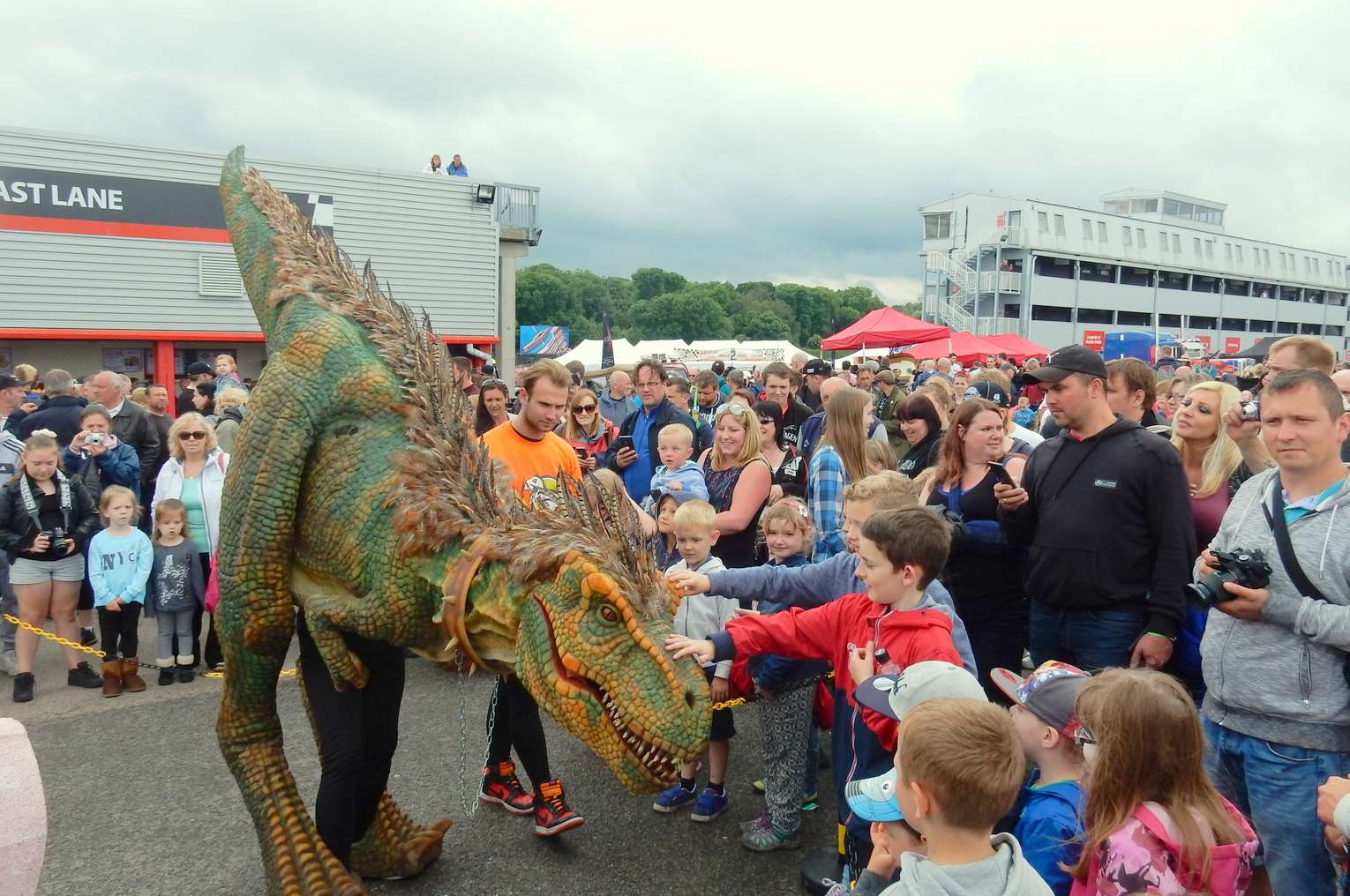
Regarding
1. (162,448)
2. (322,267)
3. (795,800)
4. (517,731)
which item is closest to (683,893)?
(795,800)

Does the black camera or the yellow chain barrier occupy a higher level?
the black camera

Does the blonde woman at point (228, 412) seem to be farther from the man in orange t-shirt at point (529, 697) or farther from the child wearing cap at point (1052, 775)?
the child wearing cap at point (1052, 775)

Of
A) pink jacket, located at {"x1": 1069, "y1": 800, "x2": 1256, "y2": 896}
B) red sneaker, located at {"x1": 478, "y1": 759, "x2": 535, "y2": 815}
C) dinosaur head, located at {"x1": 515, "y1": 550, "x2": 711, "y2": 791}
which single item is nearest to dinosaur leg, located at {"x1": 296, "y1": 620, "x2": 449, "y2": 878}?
red sneaker, located at {"x1": 478, "y1": 759, "x2": 535, "y2": 815}

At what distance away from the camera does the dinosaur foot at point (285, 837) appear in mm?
3004

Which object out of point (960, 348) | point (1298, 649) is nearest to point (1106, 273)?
point (960, 348)

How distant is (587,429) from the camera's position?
6695 mm

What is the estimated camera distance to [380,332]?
321 centimetres

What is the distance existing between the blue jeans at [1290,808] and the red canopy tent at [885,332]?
15376 mm

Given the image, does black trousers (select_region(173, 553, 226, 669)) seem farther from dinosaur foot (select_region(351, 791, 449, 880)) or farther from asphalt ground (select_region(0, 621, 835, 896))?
dinosaur foot (select_region(351, 791, 449, 880))

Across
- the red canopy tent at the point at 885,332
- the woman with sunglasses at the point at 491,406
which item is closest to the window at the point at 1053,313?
the red canopy tent at the point at 885,332

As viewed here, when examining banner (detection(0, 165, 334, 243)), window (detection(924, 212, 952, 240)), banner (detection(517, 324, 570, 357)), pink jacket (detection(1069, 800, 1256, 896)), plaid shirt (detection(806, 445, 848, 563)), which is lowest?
pink jacket (detection(1069, 800, 1256, 896))

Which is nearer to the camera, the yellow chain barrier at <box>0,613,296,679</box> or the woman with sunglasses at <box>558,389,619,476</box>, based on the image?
the yellow chain barrier at <box>0,613,296,679</box>

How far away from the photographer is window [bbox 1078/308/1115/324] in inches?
1927

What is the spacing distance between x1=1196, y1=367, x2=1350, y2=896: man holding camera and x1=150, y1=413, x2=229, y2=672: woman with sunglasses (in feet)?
19.6
